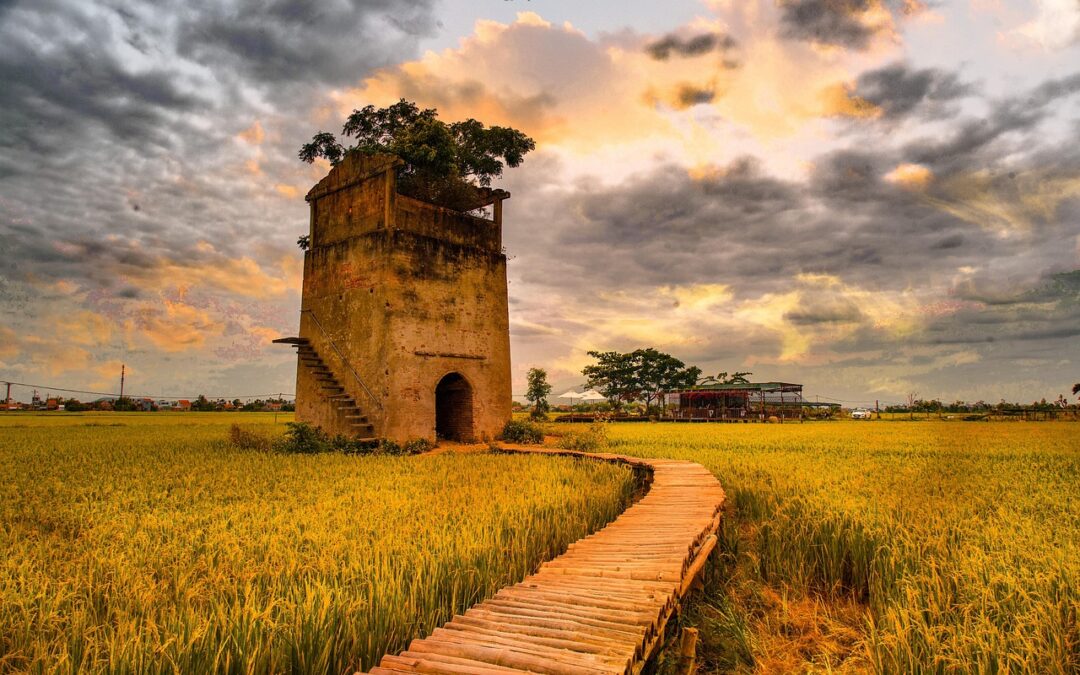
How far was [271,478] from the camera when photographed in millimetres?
9148

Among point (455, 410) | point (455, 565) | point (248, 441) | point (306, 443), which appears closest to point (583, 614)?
point (455, 565)

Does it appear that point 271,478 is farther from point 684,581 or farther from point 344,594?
point 684,581

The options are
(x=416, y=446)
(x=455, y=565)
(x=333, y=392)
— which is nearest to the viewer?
(x=455, y=565)

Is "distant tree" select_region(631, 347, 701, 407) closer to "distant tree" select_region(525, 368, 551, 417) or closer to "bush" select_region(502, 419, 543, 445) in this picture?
"distant tree" select_region(525, 368, 551, 417)

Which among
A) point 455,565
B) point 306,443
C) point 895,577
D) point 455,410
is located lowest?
point 895,577

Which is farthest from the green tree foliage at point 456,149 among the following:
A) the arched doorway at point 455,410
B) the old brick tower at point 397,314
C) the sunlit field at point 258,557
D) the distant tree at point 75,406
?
the distant tree at point 75,406

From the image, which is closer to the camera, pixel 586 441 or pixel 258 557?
pixel 258 557

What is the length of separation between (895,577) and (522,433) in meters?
13.0

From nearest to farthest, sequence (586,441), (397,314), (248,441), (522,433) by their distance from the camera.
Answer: (397,314) < (248,441) < (586,441) < (522,433)

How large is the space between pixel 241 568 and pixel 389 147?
15.1m

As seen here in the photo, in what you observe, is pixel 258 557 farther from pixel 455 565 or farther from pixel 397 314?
pixel 397 314

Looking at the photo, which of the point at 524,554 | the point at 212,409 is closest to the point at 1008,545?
the point at 524,554

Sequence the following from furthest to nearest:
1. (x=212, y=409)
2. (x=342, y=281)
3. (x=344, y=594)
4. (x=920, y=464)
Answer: (x=212, y=409)
(x=342, y=281)
(x=920, y=464)
(x=344, y=594)

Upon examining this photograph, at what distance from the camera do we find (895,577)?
4.70 metres
